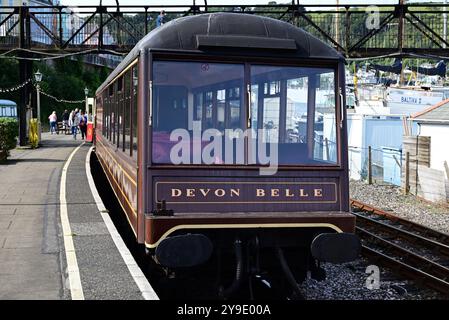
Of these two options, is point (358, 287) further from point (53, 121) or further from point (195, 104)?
point (53, 121)

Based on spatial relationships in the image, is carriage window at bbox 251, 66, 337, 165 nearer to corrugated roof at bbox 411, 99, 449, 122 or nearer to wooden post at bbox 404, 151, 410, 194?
wooden post at bbox 404, 151, 410, 194

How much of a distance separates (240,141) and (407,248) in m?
5.96

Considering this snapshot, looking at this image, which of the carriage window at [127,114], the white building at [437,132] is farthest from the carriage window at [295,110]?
the white building at [437,132]

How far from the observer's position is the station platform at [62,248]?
19.9 ft

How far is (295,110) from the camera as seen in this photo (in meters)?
7.19

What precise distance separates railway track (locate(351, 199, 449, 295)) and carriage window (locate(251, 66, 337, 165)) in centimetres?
319

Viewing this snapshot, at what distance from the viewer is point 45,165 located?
19.0m

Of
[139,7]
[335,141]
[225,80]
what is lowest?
[335,141]

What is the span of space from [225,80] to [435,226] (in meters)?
8.44

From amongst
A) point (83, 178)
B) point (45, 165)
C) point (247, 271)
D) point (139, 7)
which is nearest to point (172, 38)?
point (247, 271)

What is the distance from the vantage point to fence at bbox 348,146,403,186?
21031 millimetres

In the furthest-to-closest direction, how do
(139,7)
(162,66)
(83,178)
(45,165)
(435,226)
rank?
1. (139,7)
2. (45,165)
3. (83,178)
4. (435,226)
5. (162,66)

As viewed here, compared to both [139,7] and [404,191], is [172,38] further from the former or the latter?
[139,7]

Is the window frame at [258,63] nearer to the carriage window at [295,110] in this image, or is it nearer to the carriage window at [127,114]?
the carriage window at [295,110]
